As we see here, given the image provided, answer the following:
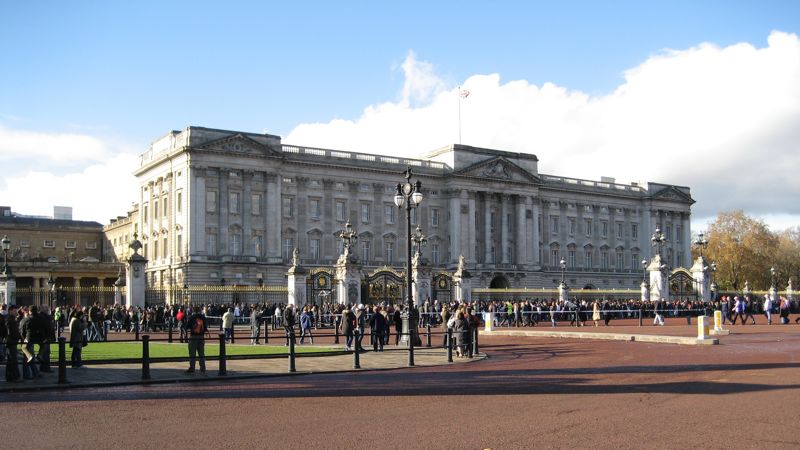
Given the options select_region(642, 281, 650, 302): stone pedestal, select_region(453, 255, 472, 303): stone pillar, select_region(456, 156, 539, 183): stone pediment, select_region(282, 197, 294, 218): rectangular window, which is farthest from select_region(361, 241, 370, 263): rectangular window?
select_region(453, 255, 472, 303): stone pillar

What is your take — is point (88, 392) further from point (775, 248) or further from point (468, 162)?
point (775, 248)

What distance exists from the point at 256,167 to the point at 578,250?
42186 mm

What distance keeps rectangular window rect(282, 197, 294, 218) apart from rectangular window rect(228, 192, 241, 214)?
5.17 m

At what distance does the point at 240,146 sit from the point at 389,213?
17.8 m

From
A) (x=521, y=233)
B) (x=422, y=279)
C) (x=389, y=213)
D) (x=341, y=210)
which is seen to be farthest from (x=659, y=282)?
(x=521, y=233)

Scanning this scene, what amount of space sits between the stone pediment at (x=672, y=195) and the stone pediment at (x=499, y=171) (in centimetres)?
2153

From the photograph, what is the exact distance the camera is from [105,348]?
96.5 ft

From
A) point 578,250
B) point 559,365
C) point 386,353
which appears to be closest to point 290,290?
point 386,353

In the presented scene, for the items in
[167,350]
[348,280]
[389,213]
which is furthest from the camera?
[389,213]

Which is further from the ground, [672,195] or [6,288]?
[672,195]

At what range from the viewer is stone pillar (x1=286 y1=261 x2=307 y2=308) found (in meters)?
45.5

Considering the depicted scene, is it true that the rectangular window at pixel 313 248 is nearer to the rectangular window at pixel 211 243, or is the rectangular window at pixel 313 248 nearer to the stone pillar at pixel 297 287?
the rectangular window at pixel 211 243

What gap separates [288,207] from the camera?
260ft

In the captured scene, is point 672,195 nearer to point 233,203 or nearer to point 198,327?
point 233,203
